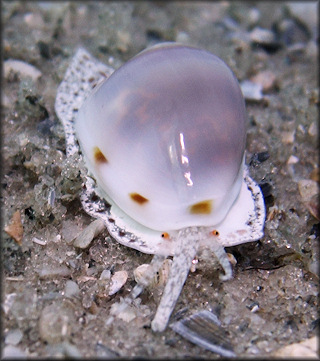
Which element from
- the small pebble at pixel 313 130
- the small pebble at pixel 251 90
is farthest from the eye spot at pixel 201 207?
the small pebble at pixel 251 90

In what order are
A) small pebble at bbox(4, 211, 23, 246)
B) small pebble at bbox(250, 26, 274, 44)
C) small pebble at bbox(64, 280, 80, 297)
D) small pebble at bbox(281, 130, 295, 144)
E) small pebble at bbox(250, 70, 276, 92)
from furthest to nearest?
small pebble at bbox(250, 26, 274, 44), small pebble at bbox(250, 70, 276, 92), small pebble at bbox(281, 130, 295, 144), small pebble at bbox(4, 211, 23, 246), small pebble at bbox(64, 280, 80, 297)

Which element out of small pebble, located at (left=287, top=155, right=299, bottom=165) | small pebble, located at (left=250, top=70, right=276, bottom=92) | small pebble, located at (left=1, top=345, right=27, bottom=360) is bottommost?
small pebble, located at (left=287, top=155, right=299, bottom=165)

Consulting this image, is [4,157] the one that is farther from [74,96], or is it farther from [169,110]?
[169,110]

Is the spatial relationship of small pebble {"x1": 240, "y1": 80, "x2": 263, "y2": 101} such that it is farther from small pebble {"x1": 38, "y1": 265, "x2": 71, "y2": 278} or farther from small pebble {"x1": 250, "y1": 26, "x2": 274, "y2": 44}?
small pebble {"x1": 38, "y1": 265, "x2": 71, "y2": 278}

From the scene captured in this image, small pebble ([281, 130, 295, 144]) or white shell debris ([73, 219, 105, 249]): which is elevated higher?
white shell debris ([73, 219, 105, 249])

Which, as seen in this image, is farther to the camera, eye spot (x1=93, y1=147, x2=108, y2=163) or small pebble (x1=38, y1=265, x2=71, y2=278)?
eye spot (x1=93, y1=147, x2=108, y2=163)

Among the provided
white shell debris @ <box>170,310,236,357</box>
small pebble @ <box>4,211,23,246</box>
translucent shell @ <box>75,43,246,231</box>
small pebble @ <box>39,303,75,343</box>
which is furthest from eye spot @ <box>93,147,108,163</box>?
white shell debris @ <box>170,310,236,357</box>
